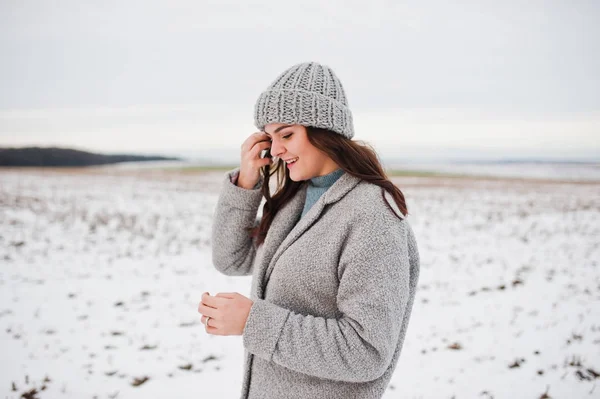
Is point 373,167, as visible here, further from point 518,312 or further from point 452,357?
point 518,312

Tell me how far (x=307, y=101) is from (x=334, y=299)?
2.50 ft

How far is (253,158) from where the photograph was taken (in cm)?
193

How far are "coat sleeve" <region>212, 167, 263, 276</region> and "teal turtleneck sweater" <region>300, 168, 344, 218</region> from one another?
272mm

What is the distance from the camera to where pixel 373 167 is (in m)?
1.63

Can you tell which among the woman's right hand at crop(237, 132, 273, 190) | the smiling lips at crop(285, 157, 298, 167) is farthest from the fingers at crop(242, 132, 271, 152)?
the smiling lips at crop(285, 157, 298, 167)

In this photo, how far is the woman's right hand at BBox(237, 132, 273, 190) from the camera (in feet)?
6.31

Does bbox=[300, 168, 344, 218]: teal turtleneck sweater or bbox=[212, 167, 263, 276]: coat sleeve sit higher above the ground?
bbox=[300, 168, 344, 218]: teal turtleneck sweater

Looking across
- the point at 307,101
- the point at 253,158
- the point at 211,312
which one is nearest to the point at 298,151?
the point at 307,101

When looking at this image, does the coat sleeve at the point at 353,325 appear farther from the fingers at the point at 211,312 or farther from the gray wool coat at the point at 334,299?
the fingers at the point at 211,312

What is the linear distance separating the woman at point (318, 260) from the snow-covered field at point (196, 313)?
2444 mm

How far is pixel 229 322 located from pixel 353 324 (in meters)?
0.44

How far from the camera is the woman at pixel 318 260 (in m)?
1.34

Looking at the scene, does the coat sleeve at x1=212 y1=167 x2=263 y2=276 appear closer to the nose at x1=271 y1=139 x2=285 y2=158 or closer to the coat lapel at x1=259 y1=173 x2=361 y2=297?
the coat lapel at x1=259 y1=173 x2=361 y2=297

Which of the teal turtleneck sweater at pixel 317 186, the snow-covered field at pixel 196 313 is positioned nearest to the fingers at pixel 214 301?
the teal turtleneck sweater at pixel 317 186
